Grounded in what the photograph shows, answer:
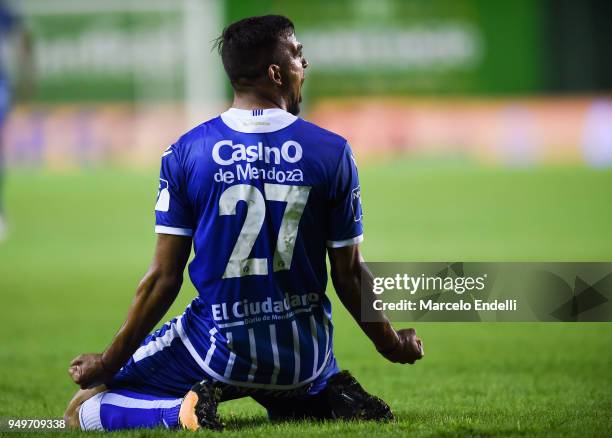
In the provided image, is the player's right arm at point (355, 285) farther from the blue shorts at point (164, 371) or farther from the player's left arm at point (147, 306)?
the player's left arm at point (147, 306)

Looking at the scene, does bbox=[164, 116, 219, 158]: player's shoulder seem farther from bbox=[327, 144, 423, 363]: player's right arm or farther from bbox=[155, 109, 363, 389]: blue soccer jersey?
bbox=[327, 144, 423, 363]: player's right arm

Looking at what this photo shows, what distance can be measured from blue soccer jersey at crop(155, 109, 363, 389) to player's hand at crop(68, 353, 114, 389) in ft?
1.35

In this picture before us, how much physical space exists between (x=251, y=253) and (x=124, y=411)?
2.80 feet

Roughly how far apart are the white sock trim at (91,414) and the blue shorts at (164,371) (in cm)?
9

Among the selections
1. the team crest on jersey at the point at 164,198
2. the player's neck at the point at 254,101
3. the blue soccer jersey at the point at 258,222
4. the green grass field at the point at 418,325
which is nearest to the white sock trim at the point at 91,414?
the blue soccer jersey at the point at 258,222

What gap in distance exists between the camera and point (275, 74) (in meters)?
4.65

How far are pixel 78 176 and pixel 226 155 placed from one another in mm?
21151

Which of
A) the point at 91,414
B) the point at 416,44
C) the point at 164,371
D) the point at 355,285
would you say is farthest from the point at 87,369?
→ the point at 416,44

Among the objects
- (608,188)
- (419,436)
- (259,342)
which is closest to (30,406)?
(259,342)

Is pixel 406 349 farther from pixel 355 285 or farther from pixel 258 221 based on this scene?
pixel 258 221

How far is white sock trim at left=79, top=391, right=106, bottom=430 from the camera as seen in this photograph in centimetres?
472

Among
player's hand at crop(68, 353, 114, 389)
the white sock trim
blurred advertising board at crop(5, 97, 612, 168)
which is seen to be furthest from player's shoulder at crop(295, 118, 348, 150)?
blurred advertising board at crop(5, 97, 612, 168)

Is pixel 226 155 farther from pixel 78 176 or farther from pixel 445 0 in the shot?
pixel 445 0

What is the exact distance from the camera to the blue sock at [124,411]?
15.3 ft
